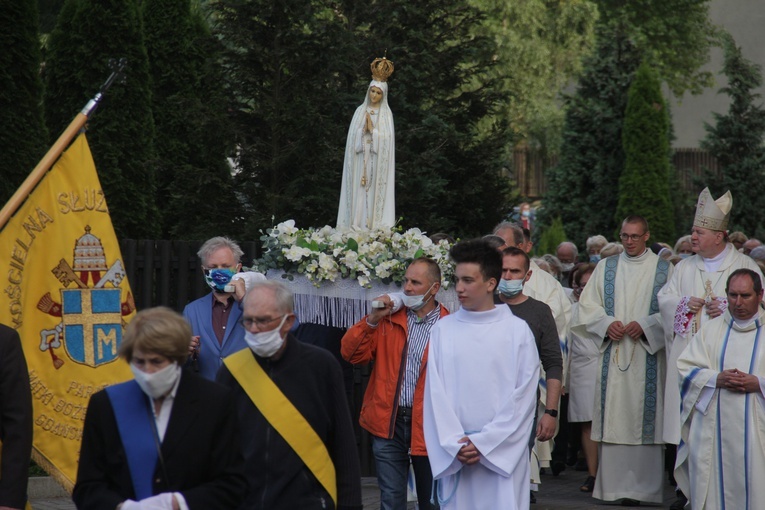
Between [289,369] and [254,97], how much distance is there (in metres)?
10.8

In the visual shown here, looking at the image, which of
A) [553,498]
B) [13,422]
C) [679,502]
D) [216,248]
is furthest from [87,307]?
[679,502]

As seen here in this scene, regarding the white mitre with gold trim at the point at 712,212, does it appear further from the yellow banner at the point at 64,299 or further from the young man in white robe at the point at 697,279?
the yellow banner at the point at 64,299

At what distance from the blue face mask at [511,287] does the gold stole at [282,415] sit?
344cm

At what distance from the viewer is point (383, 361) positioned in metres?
7.25

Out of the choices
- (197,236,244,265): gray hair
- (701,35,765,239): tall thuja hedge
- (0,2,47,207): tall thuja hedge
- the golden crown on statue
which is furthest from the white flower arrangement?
(701,35,765,239): tall thuja hedge

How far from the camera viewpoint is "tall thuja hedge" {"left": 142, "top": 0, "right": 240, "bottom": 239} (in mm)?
15273

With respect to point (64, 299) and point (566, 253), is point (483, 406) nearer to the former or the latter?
point (64, 299)

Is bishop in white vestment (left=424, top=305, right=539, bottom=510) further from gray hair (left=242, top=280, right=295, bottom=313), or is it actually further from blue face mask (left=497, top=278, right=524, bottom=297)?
blue face mask (left=497, top=278, right=524, bottom=297)

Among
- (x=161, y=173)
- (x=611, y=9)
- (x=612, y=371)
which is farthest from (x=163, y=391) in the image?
→ (x=611, y=9)

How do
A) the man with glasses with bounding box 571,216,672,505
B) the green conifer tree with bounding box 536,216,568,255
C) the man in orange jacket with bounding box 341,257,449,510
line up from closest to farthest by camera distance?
the man in orange jacket with bounding box 341,257,449,510 < the man with glasses with bounding box 571,216,672,505 < the green conifer tree with bounding box 536,216,568,255

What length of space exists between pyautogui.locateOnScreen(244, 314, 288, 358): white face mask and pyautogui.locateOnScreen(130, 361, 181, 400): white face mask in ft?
2.10

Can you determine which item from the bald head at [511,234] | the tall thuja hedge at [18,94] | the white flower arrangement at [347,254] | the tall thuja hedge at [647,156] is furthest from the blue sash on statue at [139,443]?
the tall thuja hedge at [647,156]

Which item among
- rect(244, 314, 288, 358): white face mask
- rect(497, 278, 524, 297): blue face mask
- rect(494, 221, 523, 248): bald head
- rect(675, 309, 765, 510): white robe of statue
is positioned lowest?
rect(675, 309, 765, 510): white robe of statue

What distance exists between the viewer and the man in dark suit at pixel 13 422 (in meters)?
5.53
